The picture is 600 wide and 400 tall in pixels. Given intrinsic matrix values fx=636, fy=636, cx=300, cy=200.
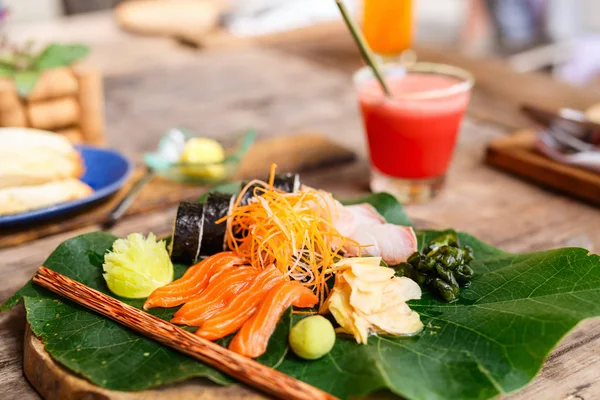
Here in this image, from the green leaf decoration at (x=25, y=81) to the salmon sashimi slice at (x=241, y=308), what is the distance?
1.19 m

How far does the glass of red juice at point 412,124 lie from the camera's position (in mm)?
1712

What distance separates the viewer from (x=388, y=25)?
2988mm

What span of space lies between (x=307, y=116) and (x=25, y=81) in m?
1.07

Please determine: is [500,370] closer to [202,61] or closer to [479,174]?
[479,174]

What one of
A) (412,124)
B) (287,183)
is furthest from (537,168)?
(287,183)

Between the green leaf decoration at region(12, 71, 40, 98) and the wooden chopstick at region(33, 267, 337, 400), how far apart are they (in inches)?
37.1

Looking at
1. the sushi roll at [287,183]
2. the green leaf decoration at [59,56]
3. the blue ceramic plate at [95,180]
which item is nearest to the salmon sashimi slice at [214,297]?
the sushi roll at [287,183]

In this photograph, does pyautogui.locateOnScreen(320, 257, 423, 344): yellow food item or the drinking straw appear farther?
the drinking straw

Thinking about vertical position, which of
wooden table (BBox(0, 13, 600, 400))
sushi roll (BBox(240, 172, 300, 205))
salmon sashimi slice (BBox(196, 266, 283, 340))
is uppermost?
sushi roll (BBox(240, 172, 300, 205))

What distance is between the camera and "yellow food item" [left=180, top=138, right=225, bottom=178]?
6.20ft

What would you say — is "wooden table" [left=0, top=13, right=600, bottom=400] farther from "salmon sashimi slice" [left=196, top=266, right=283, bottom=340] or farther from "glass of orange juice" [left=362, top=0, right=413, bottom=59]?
"salmon sashimi slice" [left=196, top=266, right=283, bottom=340]

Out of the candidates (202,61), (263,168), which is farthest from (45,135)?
(202,61)

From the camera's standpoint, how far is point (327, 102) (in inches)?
108

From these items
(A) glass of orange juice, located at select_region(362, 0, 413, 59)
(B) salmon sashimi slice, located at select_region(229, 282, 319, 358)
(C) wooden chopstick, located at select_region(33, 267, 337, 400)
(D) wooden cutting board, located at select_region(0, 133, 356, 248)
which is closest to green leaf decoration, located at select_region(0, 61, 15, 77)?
(D) wooden cutting board, located at select_region(0, 133, 356, 248)
